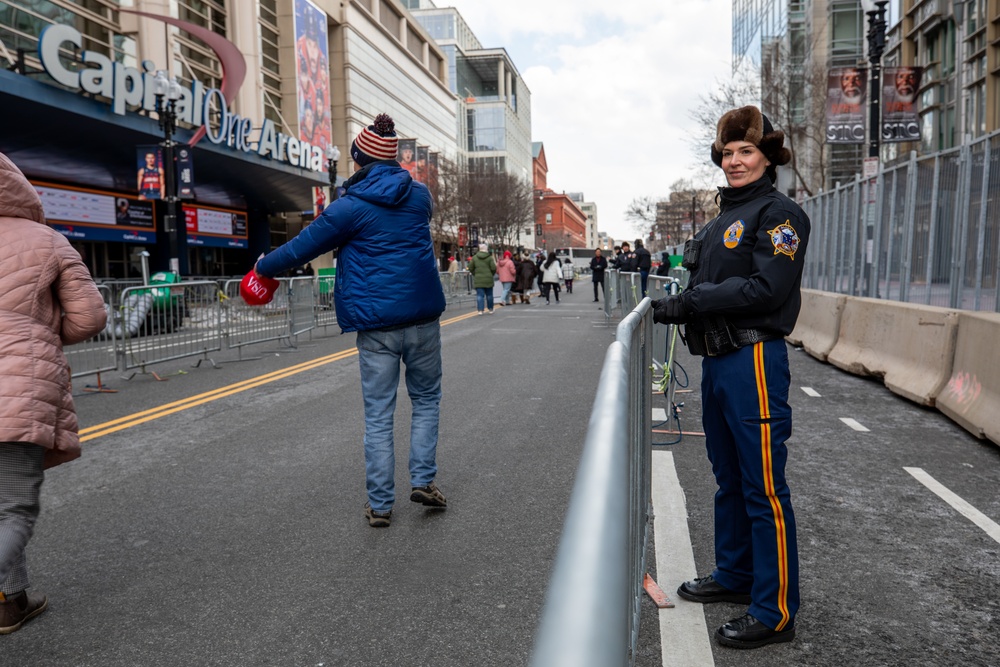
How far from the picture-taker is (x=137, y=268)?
1240 inches

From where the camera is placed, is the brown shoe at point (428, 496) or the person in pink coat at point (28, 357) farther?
the brown shoe at point (428, 496)

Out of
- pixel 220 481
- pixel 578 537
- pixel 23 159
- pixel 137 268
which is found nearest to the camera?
pixel 578 537

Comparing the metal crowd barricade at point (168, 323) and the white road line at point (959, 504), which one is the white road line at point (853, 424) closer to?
the white road line at point (959, 504)

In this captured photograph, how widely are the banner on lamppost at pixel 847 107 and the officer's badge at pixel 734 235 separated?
552 inches

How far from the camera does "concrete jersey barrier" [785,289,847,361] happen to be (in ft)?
37.1

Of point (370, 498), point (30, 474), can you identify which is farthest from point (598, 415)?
point (370, 498)

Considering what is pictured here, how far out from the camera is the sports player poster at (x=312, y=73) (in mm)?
46938

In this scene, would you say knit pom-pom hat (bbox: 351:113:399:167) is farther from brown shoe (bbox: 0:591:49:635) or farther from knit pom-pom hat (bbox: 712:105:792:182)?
brown shoe (bbox: 0:591:49:635)

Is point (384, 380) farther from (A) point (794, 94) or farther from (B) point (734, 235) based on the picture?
(A) point (794, 94)

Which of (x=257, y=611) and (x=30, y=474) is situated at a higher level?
(x=30, y=474)

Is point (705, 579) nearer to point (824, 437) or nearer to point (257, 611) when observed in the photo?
point (257, 611)

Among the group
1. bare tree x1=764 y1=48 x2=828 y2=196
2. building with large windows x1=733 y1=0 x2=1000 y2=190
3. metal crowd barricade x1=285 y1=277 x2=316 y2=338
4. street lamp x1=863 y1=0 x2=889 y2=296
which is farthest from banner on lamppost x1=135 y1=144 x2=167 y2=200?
building with large windows x1=733 y1=0 x2=1000 y2=190

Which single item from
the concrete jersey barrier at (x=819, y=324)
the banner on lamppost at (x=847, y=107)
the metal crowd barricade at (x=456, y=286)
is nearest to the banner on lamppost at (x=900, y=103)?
the banner on lamppost at (x=847, y=107)

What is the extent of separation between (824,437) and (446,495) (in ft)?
11.0
